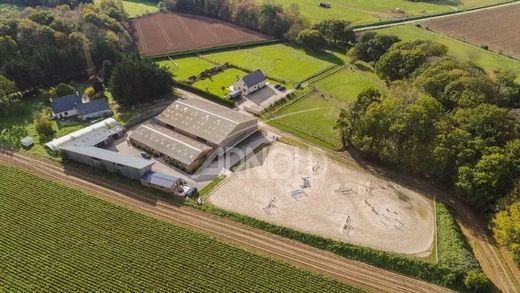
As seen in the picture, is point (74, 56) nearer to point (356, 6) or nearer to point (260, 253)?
point (260, 253)

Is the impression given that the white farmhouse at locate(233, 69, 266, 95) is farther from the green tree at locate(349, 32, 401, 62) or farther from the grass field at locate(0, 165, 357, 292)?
the grass field at locate(0, 165, 357, 292)

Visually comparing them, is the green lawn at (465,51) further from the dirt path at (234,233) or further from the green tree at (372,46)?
the dirt path at (234,233)

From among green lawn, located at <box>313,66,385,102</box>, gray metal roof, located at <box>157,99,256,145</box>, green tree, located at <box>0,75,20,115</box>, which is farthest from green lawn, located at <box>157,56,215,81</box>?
green tree, located at <box>0,75,20,115</box>

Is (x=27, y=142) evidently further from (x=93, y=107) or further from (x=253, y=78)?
(x=253, y=78)

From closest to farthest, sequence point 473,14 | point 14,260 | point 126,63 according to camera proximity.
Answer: point 14,260
point 126,63
point 473,14

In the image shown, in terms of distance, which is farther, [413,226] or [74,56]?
[74,56]

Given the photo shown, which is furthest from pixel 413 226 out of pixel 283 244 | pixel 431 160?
pixel 283 244
